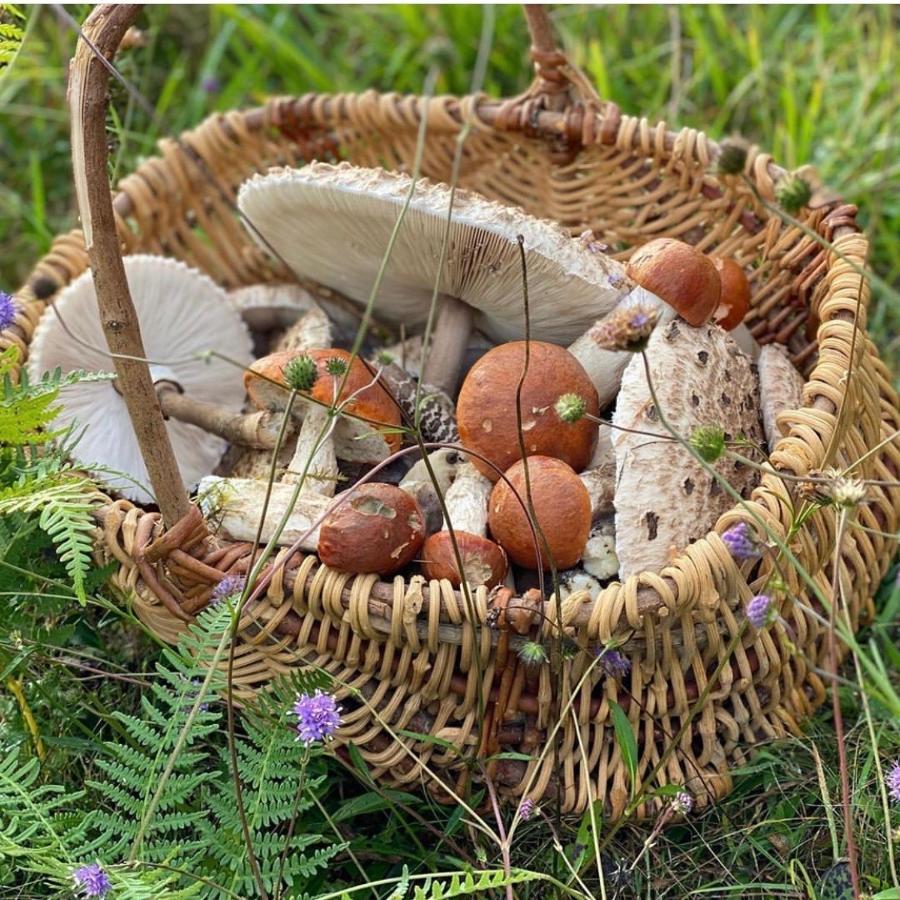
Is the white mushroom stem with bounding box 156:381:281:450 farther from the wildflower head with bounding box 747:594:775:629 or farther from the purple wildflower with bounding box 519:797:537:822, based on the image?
the wildflower head with bounding box 747:594:775:629

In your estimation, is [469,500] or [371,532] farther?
[469,500]

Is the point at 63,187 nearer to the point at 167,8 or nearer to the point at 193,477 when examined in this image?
the point at 167,8

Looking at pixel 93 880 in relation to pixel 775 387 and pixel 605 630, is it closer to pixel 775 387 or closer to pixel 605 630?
pixel 605 630

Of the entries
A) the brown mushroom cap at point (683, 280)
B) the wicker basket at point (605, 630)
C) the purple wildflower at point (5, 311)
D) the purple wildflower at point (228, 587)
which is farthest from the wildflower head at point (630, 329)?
the purple wildflower at point (5, 311)

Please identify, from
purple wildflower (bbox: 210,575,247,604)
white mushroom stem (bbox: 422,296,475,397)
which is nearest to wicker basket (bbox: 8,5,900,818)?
purple wildflower (bbox: 210,575,247,604)

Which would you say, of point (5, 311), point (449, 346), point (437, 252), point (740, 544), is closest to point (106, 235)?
point (5, 311)
